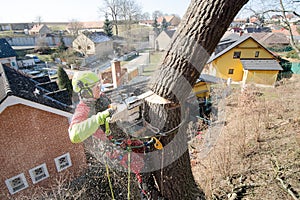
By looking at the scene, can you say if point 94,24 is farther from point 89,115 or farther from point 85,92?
point 89,115

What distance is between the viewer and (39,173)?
5918 millimetres

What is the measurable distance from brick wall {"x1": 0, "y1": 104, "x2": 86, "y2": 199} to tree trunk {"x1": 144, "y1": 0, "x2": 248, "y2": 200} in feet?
16.7

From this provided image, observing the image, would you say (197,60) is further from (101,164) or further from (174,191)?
(101,164)

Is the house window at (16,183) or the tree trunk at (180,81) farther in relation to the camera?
the house window at (16,183)

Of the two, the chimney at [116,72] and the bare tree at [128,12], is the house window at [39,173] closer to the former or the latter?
the chimney at [116,72]

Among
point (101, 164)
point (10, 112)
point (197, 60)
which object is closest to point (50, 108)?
point (10, 112)

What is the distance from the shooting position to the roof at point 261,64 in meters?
14.8

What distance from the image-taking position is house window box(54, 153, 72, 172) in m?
6.15

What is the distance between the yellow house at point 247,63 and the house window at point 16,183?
15.1 metres

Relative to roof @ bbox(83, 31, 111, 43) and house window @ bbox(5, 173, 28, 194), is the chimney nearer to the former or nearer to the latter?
→ house window @ bbox(5, 173, 28, 194)

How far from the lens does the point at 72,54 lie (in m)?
26.6

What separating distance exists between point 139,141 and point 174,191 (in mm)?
653

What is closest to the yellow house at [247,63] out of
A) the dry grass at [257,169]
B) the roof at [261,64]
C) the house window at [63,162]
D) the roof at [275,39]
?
the roof at [261,64]

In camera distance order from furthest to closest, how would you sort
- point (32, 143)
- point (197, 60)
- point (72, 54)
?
point (72, 54), point (32, 143), point (197, 60)
